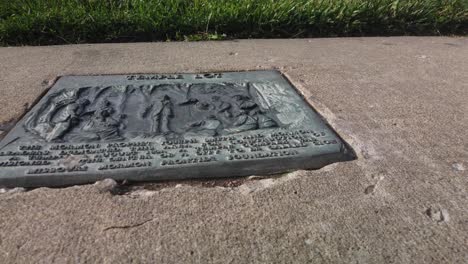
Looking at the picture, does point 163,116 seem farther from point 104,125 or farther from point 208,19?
point 208,19

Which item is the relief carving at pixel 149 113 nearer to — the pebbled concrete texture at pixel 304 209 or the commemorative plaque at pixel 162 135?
the commemorative plaque at pixel 162 135

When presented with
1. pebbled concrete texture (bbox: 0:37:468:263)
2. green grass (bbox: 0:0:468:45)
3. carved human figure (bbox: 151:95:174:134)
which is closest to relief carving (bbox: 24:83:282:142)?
carved human figure (bbox: 151:95:174:134)

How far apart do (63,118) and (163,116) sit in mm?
525

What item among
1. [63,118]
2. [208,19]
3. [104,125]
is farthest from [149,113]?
[208,19]

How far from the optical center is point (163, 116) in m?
2.21

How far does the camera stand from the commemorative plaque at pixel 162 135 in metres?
1.79

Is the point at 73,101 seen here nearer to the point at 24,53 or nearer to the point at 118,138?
the point at 118,138

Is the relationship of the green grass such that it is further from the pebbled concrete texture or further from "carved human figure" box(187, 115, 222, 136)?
"carved human figure" box(187, 115, 222, 136)

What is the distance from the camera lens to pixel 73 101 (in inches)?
92.2

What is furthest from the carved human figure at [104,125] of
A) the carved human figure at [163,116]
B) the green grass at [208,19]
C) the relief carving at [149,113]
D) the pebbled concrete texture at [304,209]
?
the green grass at [208,19]

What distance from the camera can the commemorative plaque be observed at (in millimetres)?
1789

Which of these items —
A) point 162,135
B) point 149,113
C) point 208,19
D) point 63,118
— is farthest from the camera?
point 208,19

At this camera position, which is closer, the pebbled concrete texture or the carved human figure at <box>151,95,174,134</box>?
the pebbled concrete texture

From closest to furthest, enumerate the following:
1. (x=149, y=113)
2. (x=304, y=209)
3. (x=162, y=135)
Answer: (x=304, y=209) → (x=162, y=135) → (x=149, y=113)
